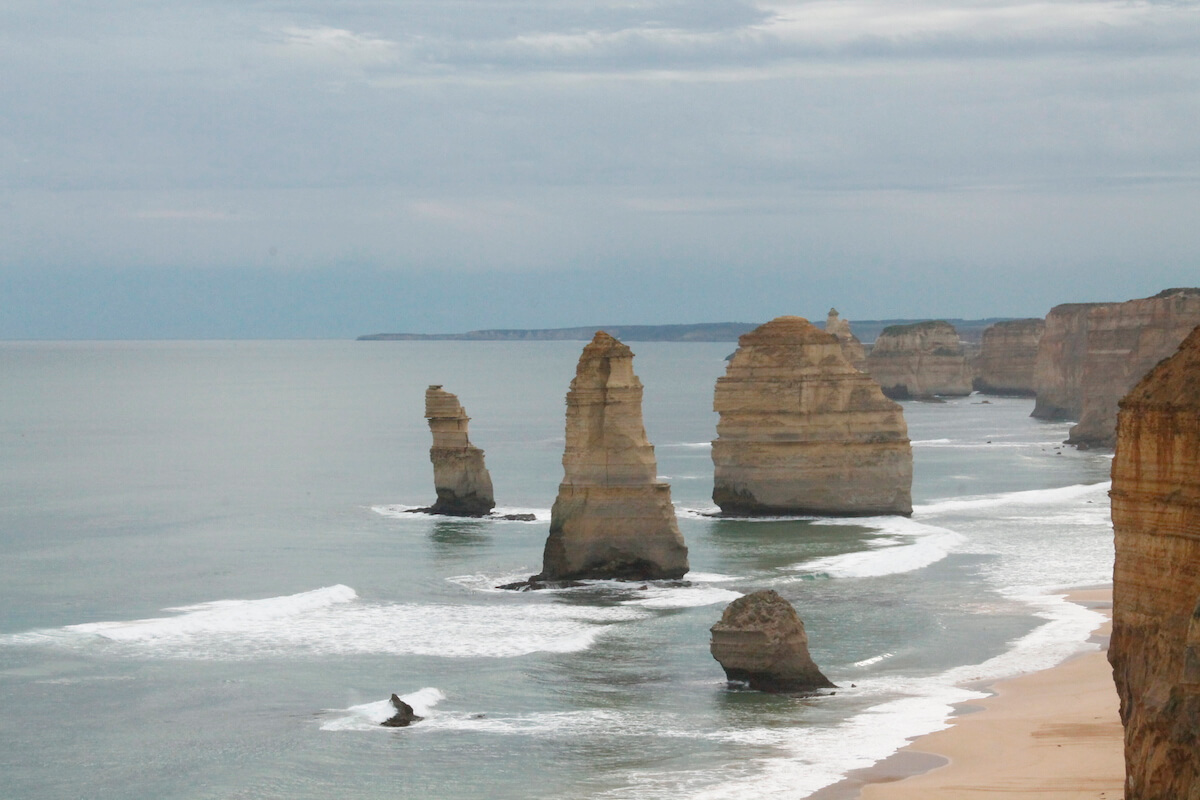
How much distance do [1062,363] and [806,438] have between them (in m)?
61.9

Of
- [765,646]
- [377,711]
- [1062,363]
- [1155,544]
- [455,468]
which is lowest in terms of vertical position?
[377,711]

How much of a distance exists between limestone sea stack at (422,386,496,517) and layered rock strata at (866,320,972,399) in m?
93.7

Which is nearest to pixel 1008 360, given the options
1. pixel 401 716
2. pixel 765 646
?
pixel 765 646

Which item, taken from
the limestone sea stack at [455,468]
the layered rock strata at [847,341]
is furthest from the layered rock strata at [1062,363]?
the limestone sea stack at [455,468]

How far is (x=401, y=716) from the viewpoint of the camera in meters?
24.3

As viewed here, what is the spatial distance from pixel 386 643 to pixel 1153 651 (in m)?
18.2

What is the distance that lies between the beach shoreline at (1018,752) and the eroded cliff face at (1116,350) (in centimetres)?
4836

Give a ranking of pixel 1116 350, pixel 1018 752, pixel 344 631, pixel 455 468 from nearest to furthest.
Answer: pixel 1018 752 < pixel 344 631 < pixel 455 468 < pixel 1116 350

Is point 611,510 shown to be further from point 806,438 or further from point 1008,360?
point 1008,360

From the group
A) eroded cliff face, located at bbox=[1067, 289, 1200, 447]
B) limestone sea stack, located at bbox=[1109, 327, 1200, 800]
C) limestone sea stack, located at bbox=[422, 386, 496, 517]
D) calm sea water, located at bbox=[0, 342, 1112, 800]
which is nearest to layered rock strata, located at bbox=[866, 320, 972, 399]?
eroded cliff face, located at bbox=[1067, 289, 1200, 447]

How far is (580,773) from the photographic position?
21344mm

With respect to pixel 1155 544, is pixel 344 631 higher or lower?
lower

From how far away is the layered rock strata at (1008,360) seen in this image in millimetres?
143750

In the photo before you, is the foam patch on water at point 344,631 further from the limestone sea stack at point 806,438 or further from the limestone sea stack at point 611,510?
the limestone sea stack at point 806,438
